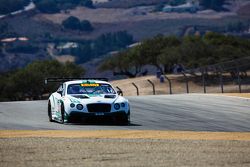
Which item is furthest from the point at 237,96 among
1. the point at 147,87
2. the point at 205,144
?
the point at 147,87

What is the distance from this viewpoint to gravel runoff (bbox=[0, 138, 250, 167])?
50.0ft

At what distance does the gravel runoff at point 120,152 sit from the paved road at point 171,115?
4.74 m

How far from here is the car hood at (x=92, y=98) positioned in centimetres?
2458

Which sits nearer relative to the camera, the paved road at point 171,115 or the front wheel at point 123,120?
the paved road at point 171,115

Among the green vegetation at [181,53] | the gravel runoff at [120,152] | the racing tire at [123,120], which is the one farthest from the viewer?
the green vegetation at [181,53]

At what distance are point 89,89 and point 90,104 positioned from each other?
1136mm

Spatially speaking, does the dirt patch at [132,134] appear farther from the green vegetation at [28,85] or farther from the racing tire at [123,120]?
the green vegetation at [28,85]

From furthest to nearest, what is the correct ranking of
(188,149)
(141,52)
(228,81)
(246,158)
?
(141,52) < (228,81) < (188,149) < (246,158)

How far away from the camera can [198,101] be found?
124ft

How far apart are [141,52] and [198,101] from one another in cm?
7712

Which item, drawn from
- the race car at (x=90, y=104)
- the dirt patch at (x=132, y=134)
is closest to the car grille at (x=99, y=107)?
the race car at (x=90, y=104)

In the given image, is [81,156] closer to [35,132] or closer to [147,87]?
[35,132]

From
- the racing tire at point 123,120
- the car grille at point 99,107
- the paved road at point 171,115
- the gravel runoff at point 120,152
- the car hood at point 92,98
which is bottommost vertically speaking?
the paved road at point 171,115

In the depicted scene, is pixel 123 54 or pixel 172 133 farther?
pixel 123 54
